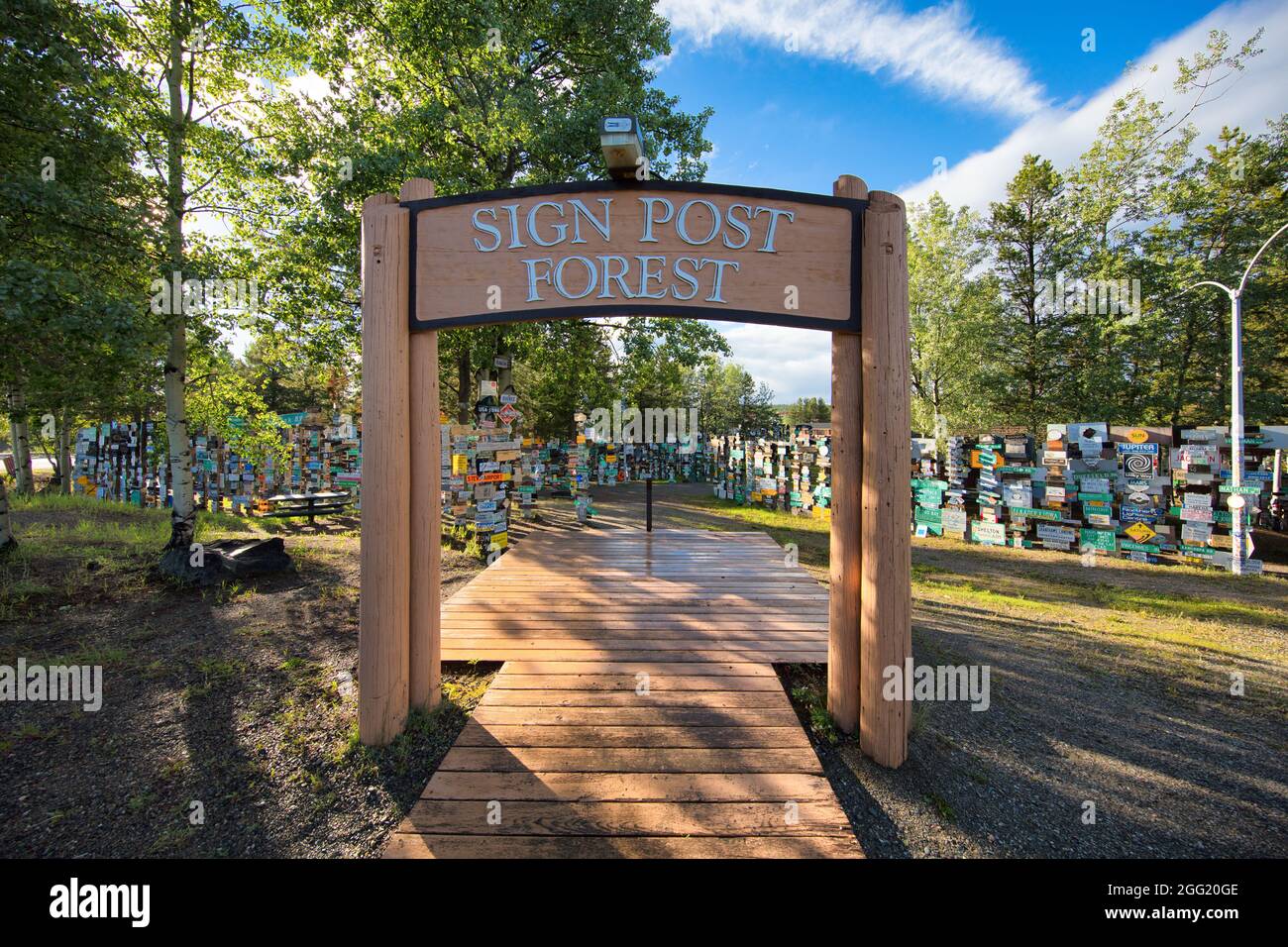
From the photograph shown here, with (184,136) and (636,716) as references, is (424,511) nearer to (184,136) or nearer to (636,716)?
(636,716)

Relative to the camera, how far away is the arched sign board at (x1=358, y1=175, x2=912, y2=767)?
302cm

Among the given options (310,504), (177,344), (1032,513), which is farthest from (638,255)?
(310,504)

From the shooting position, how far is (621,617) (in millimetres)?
5117

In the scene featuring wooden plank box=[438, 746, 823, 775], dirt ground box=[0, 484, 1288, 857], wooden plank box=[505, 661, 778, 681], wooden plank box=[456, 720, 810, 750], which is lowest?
dirt ground box=[0, 484, 1288, 857]

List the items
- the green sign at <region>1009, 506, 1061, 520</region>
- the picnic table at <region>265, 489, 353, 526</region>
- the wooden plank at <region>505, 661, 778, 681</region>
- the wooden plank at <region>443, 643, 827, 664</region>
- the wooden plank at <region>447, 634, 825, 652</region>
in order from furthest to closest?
the picnic table at <region>265, 489, 353, 526</region> < the green sign at <region>1009, 506, 1061, 520</region> < the wooden plank at <region>447, 634, 825, 652</region> < the wooden plank at <region>443, 643, 827, 664</region> < the wooden plank at <region>505, 661, 778, 681</region>

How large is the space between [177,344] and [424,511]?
22.7 feet

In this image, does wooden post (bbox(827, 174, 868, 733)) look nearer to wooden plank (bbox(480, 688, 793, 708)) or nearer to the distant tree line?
wooden plank (bbox(480, 688, 793, 708))

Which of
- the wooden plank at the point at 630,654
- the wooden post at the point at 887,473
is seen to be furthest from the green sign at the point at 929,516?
the wooden post at the point at 887,473

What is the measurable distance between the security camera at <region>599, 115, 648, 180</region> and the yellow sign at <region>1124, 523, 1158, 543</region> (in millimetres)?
13029

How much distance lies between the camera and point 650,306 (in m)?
3.13

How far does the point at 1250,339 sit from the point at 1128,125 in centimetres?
911

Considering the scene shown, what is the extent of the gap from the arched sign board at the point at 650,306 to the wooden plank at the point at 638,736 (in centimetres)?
50

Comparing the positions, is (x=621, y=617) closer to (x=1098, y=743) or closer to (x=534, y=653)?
(x=534, y=653)

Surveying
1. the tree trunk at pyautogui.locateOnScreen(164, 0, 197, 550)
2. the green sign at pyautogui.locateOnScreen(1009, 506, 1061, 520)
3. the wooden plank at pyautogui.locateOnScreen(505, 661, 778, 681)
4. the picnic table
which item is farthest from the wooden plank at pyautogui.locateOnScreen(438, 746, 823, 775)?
the picnic table
